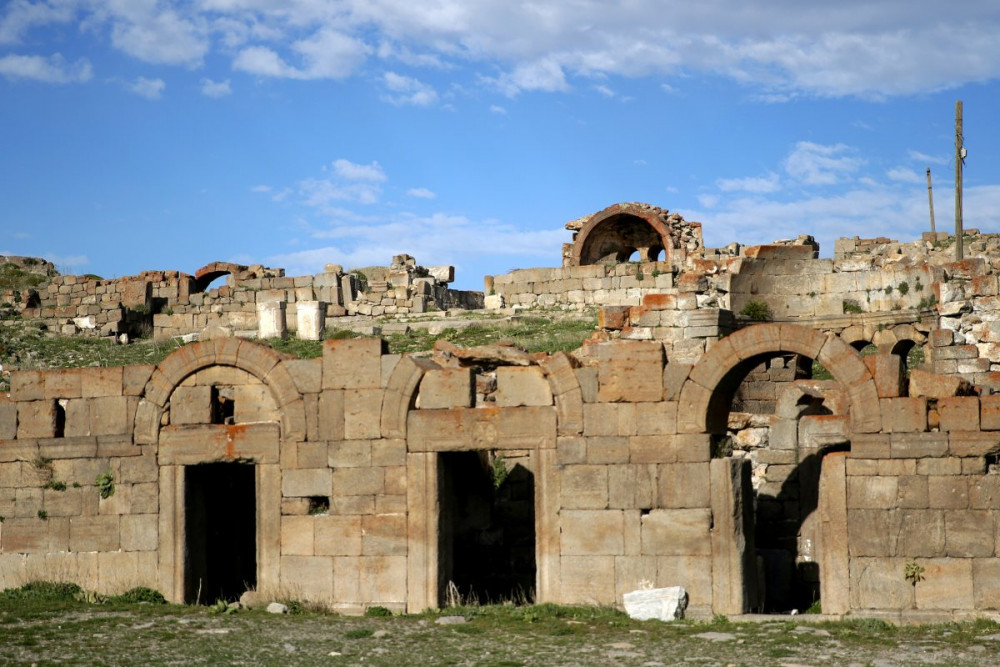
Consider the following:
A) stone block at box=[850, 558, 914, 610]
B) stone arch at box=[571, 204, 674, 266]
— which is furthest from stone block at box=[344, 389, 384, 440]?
stone arch at box=[571, 204, 674, 266]

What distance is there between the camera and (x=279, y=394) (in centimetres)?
1678

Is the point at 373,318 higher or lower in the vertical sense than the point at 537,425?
higher

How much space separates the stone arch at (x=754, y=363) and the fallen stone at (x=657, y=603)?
1.76 m

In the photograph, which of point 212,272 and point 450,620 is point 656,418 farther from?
point 212,272

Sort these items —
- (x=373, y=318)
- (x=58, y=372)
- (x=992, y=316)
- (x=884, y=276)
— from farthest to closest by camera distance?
(x=373, y=318) < (x=884, y=276) < (x=992, y=316) < (x=58, y=372)

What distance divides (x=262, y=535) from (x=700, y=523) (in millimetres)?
5046

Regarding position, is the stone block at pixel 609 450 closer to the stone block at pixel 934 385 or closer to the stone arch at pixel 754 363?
the stone arch at pixel 754 363

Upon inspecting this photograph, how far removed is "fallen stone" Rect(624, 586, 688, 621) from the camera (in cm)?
1498

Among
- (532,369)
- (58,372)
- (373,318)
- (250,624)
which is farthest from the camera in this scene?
(373,318)

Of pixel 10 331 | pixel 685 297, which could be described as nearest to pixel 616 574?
pixel 685 297

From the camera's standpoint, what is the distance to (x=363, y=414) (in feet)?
54.1

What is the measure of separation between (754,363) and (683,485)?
5.21 ft

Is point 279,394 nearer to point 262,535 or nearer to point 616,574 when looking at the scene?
point 262,535

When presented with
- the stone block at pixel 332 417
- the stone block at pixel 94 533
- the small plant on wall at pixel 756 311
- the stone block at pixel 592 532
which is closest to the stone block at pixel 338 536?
the stone block at pixel 332 417
